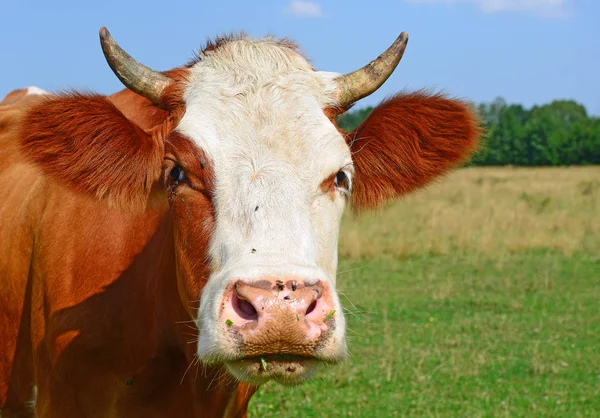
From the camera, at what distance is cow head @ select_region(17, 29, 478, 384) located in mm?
3184

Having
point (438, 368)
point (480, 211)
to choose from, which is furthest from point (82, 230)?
point (480, 211)

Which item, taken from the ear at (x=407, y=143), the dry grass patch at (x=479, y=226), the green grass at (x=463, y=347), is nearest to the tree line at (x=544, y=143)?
the dry grass patch at (x=479, y=226)

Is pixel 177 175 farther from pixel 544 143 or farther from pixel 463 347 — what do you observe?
pixel 544 143

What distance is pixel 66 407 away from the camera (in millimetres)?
4453

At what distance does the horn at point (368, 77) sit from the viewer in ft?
13.7

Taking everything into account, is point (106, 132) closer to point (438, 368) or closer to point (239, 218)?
point (239, 218)

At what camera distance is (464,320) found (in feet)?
34.9

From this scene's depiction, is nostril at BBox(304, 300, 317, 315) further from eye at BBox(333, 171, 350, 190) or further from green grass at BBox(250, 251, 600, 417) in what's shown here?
green grass at BBox(250, 251, 600, 417)

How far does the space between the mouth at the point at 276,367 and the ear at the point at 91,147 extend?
48.7 inches

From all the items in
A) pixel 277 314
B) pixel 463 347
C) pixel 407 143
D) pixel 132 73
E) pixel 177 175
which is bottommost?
pixel 463 347

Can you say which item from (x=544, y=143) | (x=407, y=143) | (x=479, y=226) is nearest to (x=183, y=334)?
(x=407, y=143)

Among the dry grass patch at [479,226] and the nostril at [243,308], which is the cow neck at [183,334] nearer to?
the nostril at [243,308]

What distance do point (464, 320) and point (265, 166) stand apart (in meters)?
7.63

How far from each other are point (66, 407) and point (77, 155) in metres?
1.39
